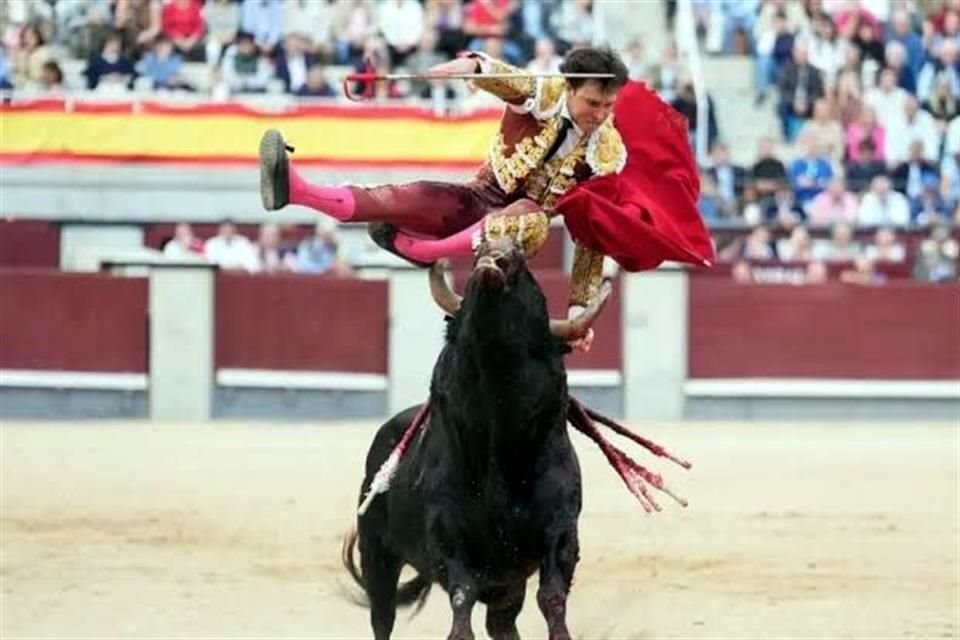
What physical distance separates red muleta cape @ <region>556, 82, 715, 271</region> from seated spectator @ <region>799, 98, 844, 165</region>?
10.5 metres

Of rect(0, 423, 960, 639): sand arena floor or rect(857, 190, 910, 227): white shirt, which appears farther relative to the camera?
rect(857, 190, 910, 227): white shirt

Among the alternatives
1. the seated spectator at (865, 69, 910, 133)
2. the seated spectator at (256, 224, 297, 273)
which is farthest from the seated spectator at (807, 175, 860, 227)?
the seated spectator at (256, 224, 297, 273)

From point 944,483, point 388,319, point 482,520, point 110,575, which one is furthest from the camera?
point 388,319

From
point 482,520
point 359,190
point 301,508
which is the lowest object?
point 301,508

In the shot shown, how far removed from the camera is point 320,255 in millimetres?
15555

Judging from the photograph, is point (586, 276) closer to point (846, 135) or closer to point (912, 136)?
point (846, 135)

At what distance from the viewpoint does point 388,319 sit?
15.1 meters

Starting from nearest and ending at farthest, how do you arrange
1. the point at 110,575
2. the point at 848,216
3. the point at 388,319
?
1. the point at 110,575
2. the point at 388,319
3. the point at 848,216

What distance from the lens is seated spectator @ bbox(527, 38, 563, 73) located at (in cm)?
1538

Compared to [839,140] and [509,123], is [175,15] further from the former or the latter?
[509,123]

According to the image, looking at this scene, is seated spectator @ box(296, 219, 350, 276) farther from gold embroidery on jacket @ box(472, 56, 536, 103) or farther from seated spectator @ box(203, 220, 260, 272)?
gold embroidery on jacket @ box(472, 56, 536, 103)

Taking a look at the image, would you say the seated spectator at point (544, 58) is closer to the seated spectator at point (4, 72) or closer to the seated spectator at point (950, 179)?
the seated spectator at point (950, 179)

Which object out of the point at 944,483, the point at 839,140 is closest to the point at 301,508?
the point at 944,483

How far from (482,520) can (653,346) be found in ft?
31.7
